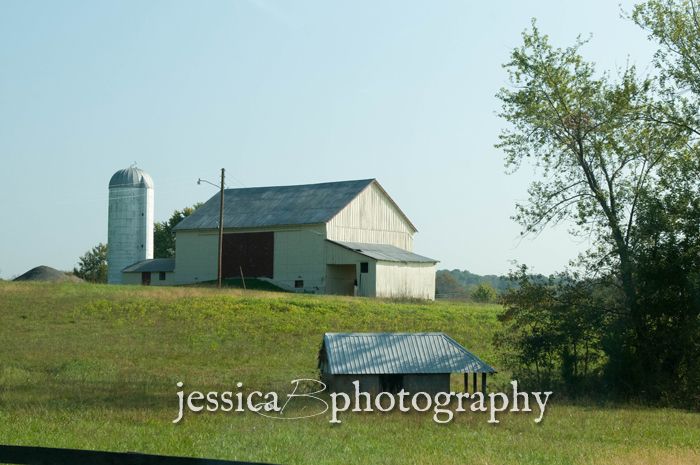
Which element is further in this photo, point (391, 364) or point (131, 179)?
point (131, 179)

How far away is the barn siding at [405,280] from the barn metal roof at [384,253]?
0.30 m

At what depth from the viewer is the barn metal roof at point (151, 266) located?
67.1 metres

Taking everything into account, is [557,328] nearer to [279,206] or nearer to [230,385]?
[230,385]

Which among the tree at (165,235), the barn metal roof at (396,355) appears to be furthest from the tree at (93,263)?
the barn metal roof at (396,355)

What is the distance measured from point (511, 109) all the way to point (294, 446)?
55.3 feet

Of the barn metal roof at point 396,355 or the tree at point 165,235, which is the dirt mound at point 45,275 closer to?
the tree at point 165,235

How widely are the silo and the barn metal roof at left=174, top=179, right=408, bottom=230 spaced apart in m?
7.59

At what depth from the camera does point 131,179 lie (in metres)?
75.2

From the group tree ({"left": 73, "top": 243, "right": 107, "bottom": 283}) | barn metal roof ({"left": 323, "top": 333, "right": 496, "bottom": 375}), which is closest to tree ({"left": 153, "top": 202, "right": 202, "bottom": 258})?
tree ({"left": 73, "top": 243, "right": 107, "bottom": 283})

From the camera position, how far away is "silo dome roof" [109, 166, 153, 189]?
2958 inches

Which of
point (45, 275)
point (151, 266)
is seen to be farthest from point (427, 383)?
point (45, 275)

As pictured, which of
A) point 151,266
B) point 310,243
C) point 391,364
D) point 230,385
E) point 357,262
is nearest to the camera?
point 391,364

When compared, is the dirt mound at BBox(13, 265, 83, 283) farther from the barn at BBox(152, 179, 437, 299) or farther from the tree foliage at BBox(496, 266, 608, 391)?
the tree foliage at BBox(496, 266, 608, 391)

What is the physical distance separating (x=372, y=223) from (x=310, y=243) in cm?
659
